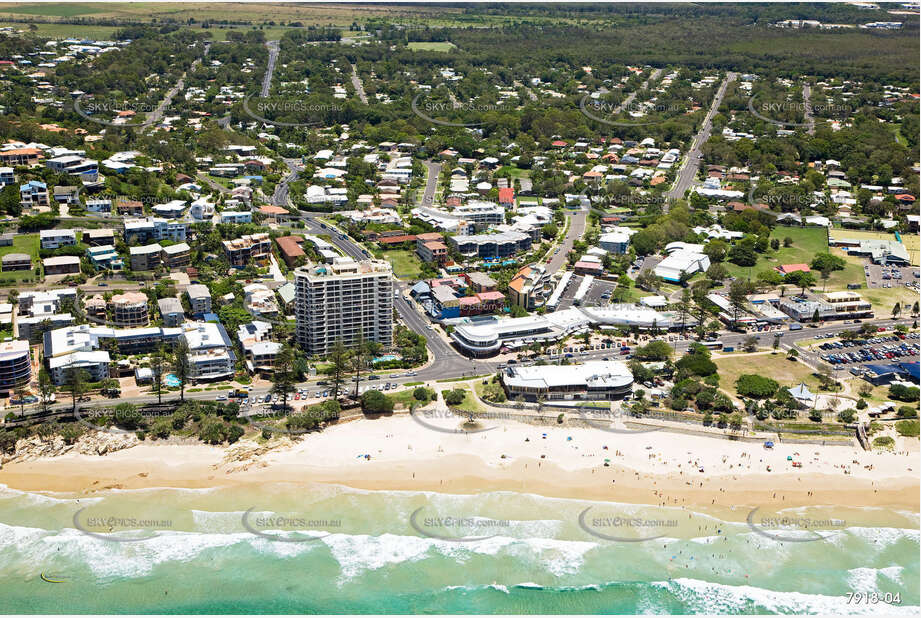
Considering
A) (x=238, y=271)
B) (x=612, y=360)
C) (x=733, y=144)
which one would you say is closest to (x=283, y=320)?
(x=238, y=271)

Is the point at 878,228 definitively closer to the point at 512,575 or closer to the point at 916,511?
the point at 916,511

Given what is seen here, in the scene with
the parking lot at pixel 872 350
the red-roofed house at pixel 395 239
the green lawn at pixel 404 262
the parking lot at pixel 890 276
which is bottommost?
the parking lot at pixel 872 350

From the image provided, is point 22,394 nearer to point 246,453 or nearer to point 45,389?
point 45,389

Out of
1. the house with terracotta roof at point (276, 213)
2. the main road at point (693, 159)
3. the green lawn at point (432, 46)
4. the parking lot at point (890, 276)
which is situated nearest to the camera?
the parking lot at point (890, 276)

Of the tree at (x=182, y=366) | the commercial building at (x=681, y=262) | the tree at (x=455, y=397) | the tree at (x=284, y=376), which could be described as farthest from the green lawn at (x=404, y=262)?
the tree at (x=182, y=366)

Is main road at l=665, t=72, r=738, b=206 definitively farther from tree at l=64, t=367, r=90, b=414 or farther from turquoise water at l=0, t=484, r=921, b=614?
tree at l=64, t=367, r=90, b=414

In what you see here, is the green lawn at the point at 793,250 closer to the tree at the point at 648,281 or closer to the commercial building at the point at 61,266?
the tree at the point at 648,281

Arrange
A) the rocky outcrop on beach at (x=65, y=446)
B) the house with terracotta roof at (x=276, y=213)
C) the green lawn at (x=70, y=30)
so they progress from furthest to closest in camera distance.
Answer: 1. the green lawn at (x=70, y=30)
2. the house with terracotta roof at (x=276, y=213)
3. the rocky outcrop on beach at (x=65, y=446)
